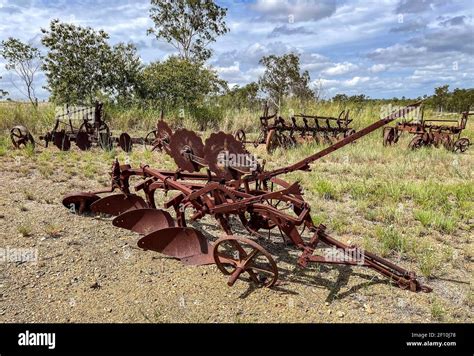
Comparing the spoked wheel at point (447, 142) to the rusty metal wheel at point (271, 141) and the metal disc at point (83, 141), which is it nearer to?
the rusty metal wheel at point (271, 141)

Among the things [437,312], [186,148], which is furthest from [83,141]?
[437,312]

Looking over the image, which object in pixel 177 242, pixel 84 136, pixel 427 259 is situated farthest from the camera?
pixel 84 136

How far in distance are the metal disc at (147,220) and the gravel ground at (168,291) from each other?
193 mm

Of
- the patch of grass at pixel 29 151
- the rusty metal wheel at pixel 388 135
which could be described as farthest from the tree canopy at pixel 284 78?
the patch of grass at pixel 29 151

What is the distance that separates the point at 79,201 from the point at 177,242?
1.85 meters

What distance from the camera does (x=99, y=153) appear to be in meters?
9.05

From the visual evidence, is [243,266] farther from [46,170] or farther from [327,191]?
[46,170]

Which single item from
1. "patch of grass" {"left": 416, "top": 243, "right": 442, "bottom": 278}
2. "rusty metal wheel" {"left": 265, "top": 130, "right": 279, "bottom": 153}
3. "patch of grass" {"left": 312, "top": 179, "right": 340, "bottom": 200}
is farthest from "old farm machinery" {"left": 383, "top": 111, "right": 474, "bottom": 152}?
"patch of grass" {"left": 416, "top": 243, "right": 442, "bottom": 278}

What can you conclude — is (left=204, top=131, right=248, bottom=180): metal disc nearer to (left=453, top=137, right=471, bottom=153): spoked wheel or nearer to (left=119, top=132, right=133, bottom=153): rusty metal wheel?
(left=119, top=132, right=133, bottom=153): rusty metal wheel

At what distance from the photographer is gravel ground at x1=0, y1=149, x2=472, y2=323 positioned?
2834 mm

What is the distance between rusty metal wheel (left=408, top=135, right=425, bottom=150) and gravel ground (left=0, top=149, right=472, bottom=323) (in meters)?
8.92

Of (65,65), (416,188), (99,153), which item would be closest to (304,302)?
(416,188)

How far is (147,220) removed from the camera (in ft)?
13.1

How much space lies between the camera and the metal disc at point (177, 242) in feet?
11.3
